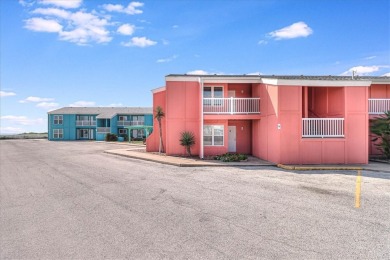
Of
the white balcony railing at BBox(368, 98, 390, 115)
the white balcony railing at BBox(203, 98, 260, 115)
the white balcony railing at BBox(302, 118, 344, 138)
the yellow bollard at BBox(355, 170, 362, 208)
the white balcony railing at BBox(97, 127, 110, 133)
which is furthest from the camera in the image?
the white balcony railing at BBox(97, 127, 110, 133)

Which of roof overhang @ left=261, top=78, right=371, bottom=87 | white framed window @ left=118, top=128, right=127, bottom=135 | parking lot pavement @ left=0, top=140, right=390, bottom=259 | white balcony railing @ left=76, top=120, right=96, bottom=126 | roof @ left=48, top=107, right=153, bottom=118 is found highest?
roof @ left=48, top=107, right=153, bottom=118

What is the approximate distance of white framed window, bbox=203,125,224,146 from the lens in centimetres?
2011

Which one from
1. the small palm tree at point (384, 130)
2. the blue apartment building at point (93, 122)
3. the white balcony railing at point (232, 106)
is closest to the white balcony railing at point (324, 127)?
the small palm tree at point (384, 130)

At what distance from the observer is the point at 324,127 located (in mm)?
16125

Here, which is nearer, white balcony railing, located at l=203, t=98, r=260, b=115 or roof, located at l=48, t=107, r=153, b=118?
white balcony railing, located at l=203, t=98, r=260, b=115

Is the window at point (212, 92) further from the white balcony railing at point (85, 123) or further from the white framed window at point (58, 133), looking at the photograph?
the white framed window at point (58, 133)

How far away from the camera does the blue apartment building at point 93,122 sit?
5191 cm

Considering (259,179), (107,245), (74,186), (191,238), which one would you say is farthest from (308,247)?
Answer: (74,186)

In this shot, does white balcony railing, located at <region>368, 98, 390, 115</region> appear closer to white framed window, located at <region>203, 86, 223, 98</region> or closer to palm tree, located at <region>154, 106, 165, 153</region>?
white framed window, located at <region>203, 86, 223, 98</region>

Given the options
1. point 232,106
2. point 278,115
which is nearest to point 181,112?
point 232,106

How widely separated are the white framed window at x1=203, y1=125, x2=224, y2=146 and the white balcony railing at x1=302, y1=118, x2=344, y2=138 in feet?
19.9

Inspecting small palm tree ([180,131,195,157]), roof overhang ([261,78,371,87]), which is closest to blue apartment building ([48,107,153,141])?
small palm tree ([180,131,195,157])

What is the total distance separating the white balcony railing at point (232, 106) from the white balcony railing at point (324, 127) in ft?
12.2

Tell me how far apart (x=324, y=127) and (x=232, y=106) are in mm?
5973
